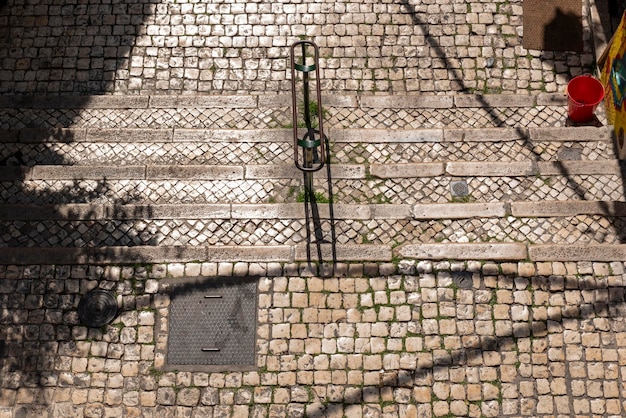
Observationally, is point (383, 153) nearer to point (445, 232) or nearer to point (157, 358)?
point (445, 232)

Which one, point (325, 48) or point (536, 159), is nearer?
point (536, 159)

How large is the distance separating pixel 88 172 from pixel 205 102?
1891 mm

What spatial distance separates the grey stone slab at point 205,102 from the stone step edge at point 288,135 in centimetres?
41

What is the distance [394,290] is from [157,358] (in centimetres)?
302

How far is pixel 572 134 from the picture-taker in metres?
8.84

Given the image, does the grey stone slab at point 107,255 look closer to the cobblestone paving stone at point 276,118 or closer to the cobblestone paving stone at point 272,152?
the cobblestone paving stone at point 272,152

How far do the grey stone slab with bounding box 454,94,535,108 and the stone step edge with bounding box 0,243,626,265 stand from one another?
7.05 ft

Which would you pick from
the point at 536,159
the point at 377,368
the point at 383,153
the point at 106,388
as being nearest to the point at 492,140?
the point at 536,159

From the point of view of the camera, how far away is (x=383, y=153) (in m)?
8.85

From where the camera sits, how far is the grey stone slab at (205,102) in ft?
30.2

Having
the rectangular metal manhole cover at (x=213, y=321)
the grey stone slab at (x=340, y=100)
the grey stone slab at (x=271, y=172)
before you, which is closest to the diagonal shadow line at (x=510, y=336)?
the rectangular metal manhole cover at (x=213, y=321)

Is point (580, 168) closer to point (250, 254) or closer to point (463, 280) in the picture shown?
point (463, 280)

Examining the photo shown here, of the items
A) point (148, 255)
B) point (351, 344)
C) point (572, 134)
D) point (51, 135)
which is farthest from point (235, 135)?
point (572, 134)

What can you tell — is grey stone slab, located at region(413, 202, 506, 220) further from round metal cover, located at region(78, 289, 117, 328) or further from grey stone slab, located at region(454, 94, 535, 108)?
round metal cover, located at region(78, 289, 117, 328)
